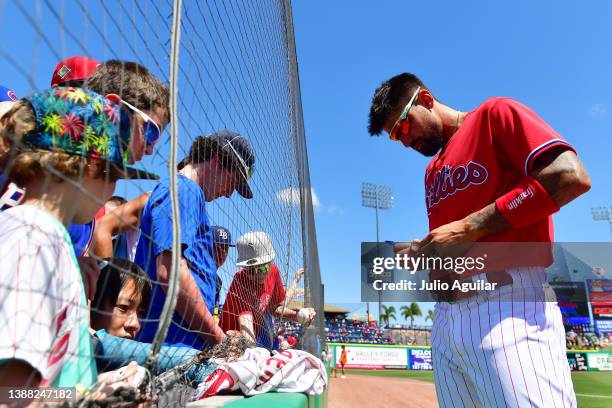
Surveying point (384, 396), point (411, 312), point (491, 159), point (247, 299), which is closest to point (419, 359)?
point (384, 396)

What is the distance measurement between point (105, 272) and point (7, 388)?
58cm

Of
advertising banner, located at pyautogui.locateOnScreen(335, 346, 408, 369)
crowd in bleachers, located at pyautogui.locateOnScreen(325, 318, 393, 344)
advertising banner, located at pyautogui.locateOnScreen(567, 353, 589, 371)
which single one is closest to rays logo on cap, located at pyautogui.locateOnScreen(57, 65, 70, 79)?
advertising banner, located at pyautogui.locateOnScreen(335, 346, 408, 369)

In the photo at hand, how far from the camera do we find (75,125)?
2.27 feet

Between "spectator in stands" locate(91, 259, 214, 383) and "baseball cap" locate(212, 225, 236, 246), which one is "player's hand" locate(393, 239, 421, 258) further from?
"spectator in stands" locate(91, 259, 214, 383)

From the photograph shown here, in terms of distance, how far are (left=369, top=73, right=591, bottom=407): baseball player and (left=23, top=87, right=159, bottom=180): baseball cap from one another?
99 cm

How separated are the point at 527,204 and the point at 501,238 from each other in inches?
6.0

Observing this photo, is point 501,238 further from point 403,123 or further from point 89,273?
point 89,273

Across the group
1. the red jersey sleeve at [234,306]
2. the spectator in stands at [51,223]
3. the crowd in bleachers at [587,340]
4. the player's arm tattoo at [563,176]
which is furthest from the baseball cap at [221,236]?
the crowd in bleachers at [587,340]

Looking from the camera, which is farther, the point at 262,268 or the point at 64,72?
the point at 262,268

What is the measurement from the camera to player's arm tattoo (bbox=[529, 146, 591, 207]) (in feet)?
3.79

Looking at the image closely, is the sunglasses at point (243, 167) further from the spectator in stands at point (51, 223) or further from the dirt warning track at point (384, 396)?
the dirt warning track at point (384, 396)

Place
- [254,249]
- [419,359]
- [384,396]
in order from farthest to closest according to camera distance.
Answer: [419,359], [384,396], [254,249]

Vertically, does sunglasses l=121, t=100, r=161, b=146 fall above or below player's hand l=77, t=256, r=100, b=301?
above
